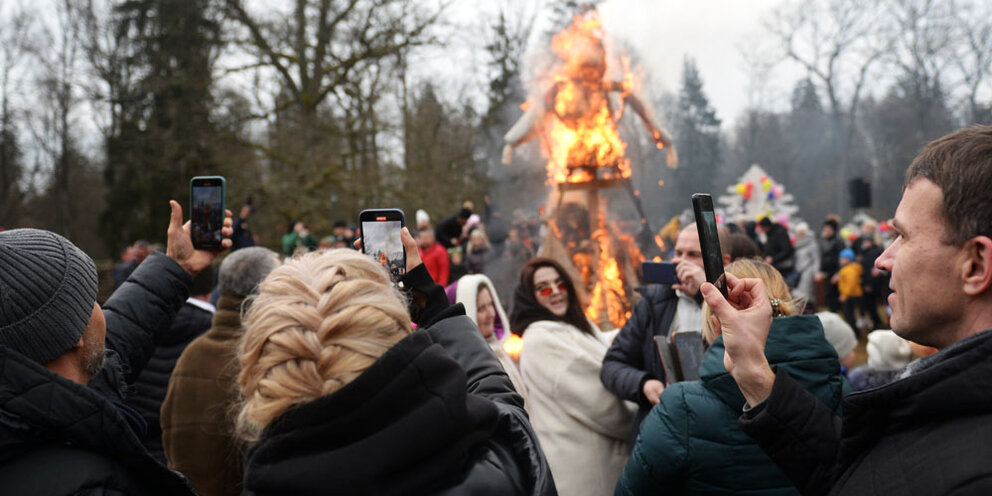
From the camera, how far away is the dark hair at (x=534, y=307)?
13.5 ft

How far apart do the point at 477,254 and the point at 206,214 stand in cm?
742

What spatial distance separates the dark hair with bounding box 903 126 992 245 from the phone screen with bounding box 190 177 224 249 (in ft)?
7.59

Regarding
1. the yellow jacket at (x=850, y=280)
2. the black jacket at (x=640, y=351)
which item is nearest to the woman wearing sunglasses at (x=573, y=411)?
the black jacket at (x=640, y=351)

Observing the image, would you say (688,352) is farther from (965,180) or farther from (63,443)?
(63,443)

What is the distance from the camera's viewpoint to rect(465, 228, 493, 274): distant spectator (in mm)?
9891

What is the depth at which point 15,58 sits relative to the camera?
21.3m

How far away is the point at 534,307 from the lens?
13.6 feet

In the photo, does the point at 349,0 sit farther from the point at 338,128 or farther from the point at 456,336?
the point at 456,336

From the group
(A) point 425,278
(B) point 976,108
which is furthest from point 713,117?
(A) point 425,278

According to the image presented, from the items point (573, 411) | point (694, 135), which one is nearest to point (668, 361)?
point (573, 411)

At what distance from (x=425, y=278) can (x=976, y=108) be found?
2216 cm

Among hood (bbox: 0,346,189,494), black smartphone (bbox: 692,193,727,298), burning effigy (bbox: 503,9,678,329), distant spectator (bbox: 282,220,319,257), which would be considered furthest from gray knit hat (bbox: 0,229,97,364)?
distant spectator (bbox: 282,220,319,257)

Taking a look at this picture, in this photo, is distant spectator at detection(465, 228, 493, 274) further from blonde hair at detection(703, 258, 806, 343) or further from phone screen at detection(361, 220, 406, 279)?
phone screen at detection(361, 220, 406, 279)

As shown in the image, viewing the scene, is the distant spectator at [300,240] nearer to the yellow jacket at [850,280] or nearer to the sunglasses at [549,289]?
the sunglasses at [549,289]
